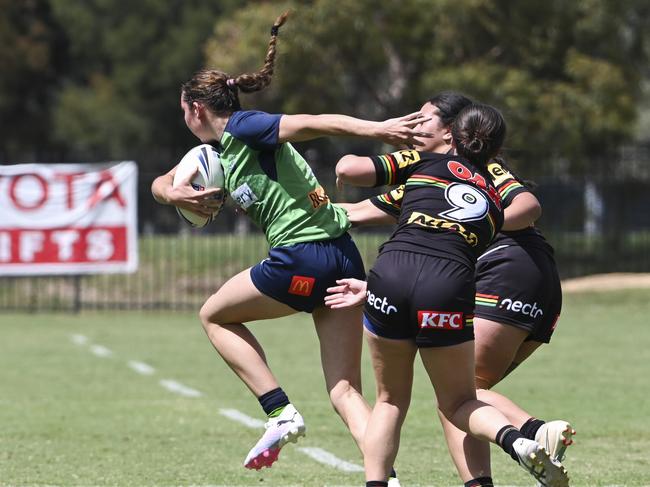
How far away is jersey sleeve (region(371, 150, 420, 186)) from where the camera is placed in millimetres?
5641

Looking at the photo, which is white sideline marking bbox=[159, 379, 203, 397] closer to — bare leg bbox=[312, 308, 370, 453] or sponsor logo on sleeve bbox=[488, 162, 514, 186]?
bare leg bbox=[312, 308, 370, 453]

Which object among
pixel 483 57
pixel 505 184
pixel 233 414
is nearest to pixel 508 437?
pixel 505 184

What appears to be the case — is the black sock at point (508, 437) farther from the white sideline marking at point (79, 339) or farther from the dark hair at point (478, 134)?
the white sideline marking at point (79, 339)

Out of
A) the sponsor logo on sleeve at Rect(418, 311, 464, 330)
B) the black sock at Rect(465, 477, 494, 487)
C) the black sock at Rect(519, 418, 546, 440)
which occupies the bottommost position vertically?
the black sock at Rect(465, 477, 494, 487)

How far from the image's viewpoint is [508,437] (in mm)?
5520

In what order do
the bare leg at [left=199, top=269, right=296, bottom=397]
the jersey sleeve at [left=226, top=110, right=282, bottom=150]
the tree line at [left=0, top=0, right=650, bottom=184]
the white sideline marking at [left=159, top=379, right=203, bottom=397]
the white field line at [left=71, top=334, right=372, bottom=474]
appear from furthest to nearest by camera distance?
the tree line at [left=0, top=0, right=650, bottom=184] < the white sideline marking at [left=159, top=379, right=203, bottom=397] < the white field line at [left=71, top=334, right=372, bottom=474] < the bare leg at [left=199, top=269, right=296, bottom=397] < the jersey sleeve at [left=226, top=110, right=282, bottom=150]

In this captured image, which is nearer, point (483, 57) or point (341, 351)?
point (341, 351)

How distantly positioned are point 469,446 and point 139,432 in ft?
13.6

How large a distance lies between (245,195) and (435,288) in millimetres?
1272

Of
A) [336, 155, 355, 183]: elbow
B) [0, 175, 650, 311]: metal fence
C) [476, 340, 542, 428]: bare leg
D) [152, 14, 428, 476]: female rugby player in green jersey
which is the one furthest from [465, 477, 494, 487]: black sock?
[0, 175, 650, 311]: metal fence

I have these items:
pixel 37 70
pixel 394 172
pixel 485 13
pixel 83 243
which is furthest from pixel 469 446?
pixel 37 70

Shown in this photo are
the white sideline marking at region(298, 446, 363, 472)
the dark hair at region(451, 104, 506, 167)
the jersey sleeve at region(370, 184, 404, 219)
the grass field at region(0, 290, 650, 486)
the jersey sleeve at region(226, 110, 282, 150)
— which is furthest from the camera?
the white sideline marking at region(298, 446, 363, 472)

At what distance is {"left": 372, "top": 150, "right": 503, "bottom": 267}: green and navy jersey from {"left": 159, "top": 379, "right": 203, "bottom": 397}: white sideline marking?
6.66m

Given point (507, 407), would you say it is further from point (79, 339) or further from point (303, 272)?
point (79, 339)
